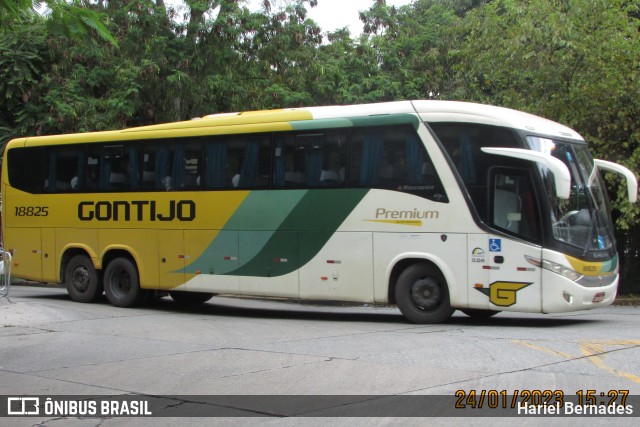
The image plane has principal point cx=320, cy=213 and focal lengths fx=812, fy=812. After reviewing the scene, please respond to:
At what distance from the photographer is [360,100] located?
24.1m

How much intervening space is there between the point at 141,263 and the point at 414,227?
6408 millimetres

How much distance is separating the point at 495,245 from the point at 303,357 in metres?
4.41

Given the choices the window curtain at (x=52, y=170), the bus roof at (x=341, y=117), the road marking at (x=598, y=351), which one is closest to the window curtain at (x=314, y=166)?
the bus roof at (x=341, y=117)

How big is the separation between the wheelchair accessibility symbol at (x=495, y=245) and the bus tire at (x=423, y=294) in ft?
3.43

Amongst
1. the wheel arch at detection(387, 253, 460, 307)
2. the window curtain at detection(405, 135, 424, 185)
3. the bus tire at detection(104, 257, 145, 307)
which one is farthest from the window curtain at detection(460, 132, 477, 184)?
the bus tire at detection(104, 257, 145, 307)

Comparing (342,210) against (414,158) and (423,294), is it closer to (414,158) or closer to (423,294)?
(414,158)

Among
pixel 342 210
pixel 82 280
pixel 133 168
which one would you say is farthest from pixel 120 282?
pixel 342 210

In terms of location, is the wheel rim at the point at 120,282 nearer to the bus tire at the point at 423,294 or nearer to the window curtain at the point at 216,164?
the window curtain at the point at 216,164

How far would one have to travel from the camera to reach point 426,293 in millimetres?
14016

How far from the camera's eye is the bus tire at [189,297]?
61.8 ft

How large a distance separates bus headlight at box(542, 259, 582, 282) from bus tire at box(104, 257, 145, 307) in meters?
8.80

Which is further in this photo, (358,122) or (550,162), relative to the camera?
(358,122)

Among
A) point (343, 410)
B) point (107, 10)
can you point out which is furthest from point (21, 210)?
point (343, 410)

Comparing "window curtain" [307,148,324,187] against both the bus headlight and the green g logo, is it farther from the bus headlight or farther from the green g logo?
the bus headlight
